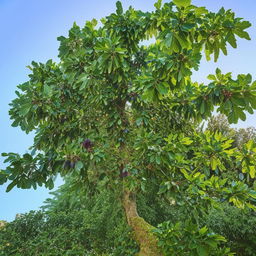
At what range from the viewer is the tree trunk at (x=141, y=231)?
3.11 metres

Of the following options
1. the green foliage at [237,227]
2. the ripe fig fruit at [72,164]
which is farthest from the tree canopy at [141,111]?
the green foliage at [237,227]

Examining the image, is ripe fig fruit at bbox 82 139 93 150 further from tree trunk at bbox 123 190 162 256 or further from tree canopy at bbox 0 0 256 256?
tree trunk at bbox 123 190 162 256

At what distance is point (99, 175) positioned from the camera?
3020mm

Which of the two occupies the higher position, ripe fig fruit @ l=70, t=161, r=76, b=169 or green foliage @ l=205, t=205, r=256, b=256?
ripe fig fruit @ l=70, t=161, r=76, b=169

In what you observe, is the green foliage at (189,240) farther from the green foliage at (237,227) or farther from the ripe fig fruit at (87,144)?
the green foliage at (237,227)

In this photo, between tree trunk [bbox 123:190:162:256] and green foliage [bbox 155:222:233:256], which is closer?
green foliage [bbox 155:222:233:256]

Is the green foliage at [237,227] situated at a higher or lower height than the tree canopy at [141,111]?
lower

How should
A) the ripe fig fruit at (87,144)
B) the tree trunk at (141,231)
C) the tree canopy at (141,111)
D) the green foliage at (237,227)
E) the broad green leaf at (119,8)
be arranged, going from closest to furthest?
the tree canopy at (141,111) → the ripe fig fruit at (87,144) → the tree trunk at (141,231) → the broad green leaf at (119,8) → the green foliage at (237,227)

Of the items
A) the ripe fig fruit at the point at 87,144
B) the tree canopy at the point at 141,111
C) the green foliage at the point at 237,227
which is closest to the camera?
the tree canopy at the point at 141,111

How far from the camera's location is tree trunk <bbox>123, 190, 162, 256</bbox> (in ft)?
10.2

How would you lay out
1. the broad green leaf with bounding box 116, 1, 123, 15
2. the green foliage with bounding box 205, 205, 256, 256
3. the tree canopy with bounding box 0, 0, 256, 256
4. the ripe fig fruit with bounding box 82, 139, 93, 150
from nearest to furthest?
the tree canopy with bounding box 0, 0, 256, 256 < the ripe fig fruit with bounding box 82, 139, 93, 150 < the broad green leaf with bounding box 116, 1, 123, 15 < the green foliage with bounding box 205, 205, 256, 256

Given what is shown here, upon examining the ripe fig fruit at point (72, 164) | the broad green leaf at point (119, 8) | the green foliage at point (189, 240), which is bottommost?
the green foliage at point (189, 240)

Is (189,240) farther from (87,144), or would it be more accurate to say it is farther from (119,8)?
(119,8)

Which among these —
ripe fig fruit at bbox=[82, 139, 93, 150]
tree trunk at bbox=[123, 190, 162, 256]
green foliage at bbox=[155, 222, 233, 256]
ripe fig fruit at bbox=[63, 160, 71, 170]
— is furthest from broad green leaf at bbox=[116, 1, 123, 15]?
green foliage at bbox=[155, 222, 233, 256]
